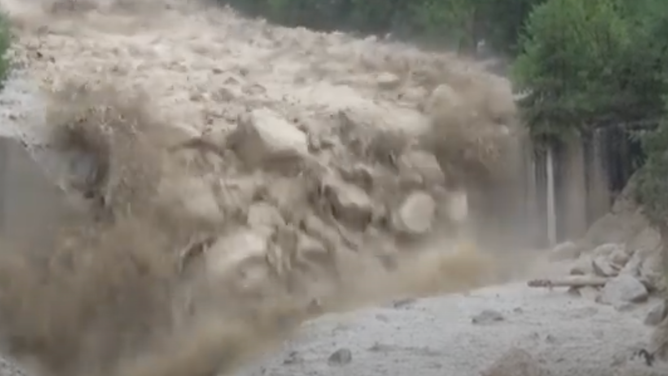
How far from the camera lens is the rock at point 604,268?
6.54 meters

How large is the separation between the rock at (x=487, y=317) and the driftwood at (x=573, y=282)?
1.91 feet

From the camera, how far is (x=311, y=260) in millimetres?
8305

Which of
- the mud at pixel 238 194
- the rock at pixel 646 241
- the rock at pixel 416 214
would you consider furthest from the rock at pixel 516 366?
the rock at pixel 416 214

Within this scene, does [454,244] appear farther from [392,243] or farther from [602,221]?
[602,221]

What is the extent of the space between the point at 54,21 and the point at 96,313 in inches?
162

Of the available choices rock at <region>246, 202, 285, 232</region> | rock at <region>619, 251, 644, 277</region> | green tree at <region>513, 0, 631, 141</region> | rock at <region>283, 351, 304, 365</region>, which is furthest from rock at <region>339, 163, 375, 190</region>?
rock at <region>619, 251, 644, 277</region>

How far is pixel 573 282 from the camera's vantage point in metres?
6.58

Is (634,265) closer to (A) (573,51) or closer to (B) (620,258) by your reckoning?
(B) (620,258)

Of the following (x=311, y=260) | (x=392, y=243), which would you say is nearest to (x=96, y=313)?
(x=311, y=260)

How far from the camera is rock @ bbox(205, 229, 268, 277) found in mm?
7988

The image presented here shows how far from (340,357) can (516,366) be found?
1093mm

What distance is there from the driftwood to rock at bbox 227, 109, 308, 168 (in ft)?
8.21

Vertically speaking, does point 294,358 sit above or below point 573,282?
below

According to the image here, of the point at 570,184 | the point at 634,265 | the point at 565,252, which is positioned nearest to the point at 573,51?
the point at 570,184
